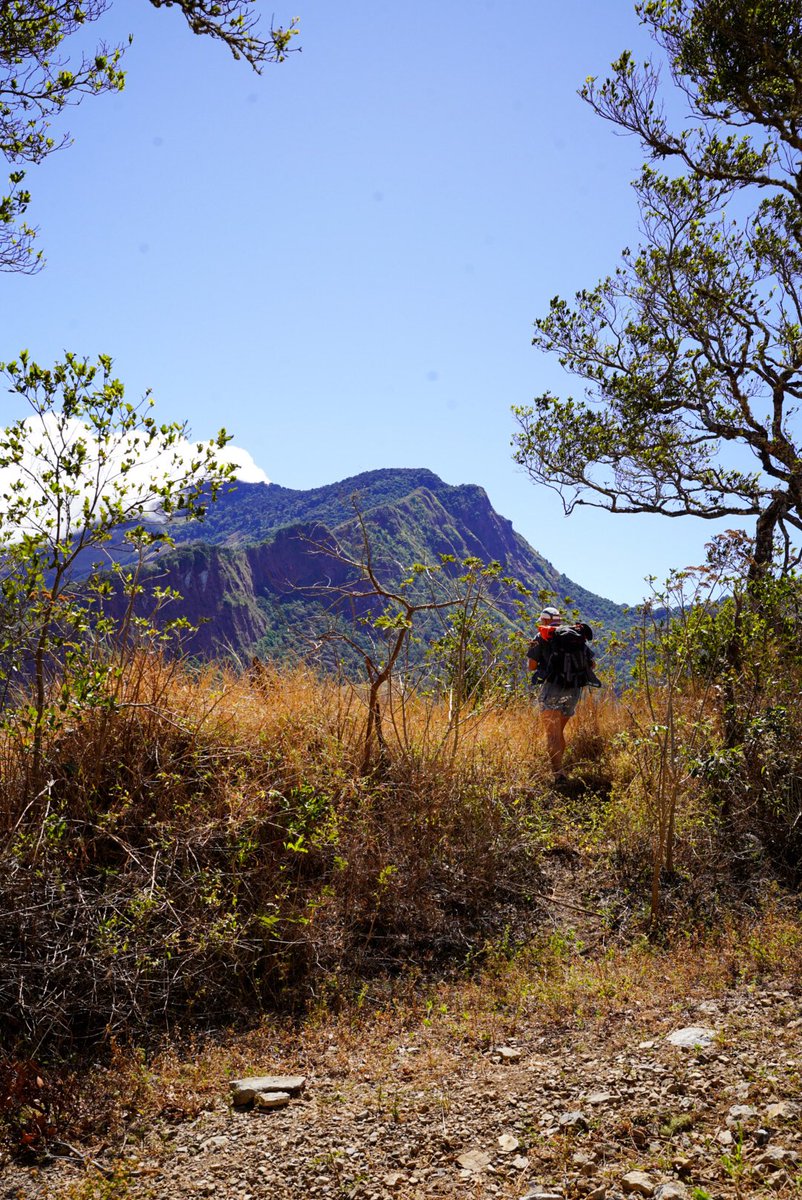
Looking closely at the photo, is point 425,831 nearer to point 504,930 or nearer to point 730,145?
point 504,930

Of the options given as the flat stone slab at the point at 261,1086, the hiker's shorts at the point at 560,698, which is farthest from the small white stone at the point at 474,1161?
the hiker's shorts at the point at 560,698

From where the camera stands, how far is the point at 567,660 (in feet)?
25.9

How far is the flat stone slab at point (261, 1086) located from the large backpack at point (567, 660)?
481 cm

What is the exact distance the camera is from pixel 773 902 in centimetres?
529

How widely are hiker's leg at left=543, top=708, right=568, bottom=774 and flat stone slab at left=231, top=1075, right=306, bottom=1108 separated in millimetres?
4569

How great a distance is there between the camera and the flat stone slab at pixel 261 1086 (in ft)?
11.5

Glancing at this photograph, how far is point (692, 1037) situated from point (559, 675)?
4415 mm

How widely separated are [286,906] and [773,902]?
10.1 ft

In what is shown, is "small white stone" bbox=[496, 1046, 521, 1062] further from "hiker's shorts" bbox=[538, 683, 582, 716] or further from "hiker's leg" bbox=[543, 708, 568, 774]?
"hiker's shorts" bbox=[538, 683, 582, 716]

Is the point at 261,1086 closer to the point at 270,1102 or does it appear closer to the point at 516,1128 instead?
the point at 270,1102

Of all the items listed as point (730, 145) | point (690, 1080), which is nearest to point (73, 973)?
point (690, 1080)

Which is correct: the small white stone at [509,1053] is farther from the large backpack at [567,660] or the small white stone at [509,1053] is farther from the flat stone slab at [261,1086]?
the large backpack at [567,660]

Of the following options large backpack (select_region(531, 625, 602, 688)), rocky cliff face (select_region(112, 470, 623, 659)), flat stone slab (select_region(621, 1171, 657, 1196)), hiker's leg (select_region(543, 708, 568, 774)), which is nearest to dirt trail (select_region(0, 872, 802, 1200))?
flat stone slab (select_region(621, 1171, 657, 1196))

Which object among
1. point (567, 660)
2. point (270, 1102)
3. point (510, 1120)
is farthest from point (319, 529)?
point (510, 1120)
